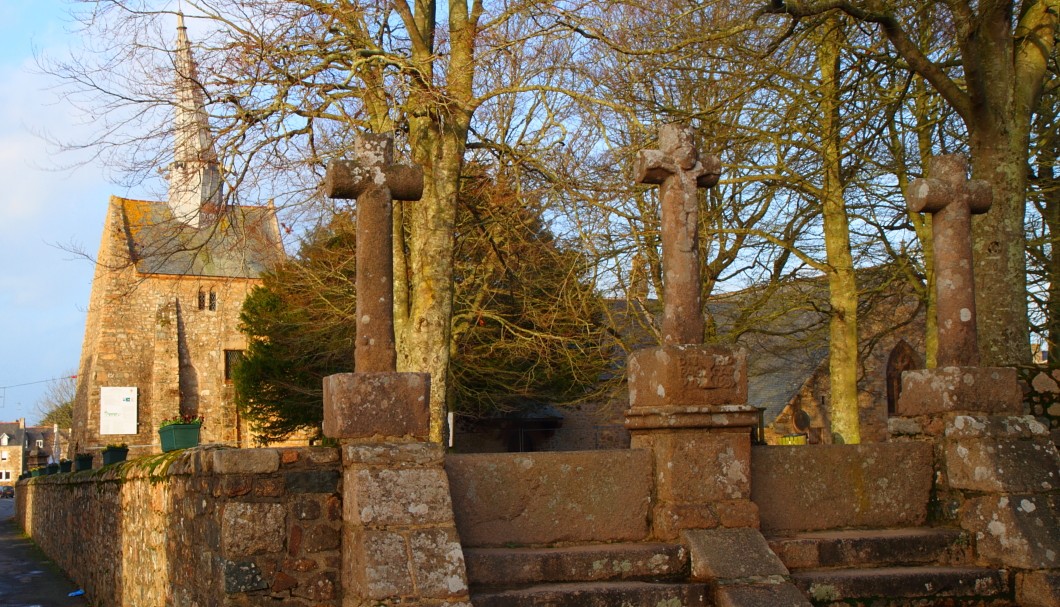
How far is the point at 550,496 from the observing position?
18.9 ft

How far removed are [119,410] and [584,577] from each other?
23629 millimetres

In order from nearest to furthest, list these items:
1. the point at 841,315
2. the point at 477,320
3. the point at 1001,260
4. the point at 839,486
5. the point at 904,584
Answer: the point at 904,584 → the point at 839,486 → the point at 1001,260 → the point at 841,315 → the point at 477,320

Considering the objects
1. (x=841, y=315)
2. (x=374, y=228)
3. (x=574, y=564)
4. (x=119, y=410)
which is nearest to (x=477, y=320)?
(x=841, y=315)

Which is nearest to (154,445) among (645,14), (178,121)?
(178,121)

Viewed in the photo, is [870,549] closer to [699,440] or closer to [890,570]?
[890,570]

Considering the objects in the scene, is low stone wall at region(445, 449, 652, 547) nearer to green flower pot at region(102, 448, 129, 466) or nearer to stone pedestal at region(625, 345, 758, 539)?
stone pedestal at region(625, 345, 758, 539)

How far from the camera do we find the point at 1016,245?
8.87m

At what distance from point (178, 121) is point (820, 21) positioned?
307 inches

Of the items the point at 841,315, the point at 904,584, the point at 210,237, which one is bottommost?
the point at 904,584

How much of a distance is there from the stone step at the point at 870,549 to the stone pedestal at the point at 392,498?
209cm

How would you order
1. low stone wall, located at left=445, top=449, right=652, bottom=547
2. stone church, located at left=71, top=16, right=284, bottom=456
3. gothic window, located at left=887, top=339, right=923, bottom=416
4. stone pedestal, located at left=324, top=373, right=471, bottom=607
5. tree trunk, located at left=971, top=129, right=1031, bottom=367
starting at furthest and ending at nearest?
stone church, located at left=71, top=16, right=284, bottom=456 < gothic window, located at left=887, top=339, right=923, bottom=416 < tree trunk, located at left=971, top=129, right=1031, bottom=367 < low stone wall, located at left=445, top=449, right=652, bottom=547 < stone pedestal, located at left=324, top=373, right=471, bottom=607

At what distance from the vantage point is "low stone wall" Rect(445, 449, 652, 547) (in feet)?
18.6

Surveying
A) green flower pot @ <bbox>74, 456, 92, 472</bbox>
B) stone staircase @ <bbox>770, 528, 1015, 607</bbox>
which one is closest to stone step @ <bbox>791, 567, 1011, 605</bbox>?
stone staircase @ <bbox>770, 528, 1015, 607</bbox>

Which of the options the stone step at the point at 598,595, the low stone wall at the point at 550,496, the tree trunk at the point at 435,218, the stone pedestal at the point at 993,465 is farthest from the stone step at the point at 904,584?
the tree trunk at the point at 435,218
